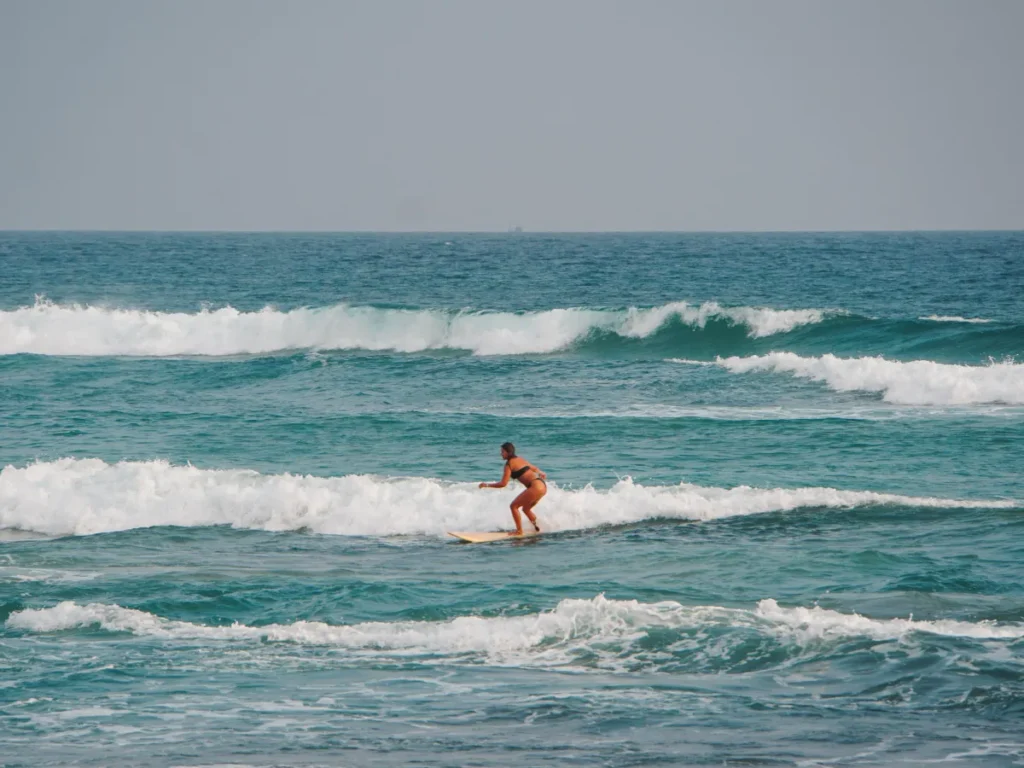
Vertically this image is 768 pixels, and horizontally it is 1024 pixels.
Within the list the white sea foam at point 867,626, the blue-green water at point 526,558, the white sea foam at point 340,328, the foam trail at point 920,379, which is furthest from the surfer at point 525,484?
the white sea foam at point 340,328

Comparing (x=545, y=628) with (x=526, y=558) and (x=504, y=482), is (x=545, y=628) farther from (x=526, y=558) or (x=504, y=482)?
(x=504, y=482)

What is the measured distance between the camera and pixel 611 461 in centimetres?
2123

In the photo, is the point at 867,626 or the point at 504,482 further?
the point at 504,482

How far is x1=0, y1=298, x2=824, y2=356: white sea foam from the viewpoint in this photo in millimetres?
40125

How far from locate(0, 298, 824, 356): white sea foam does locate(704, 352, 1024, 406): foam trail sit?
8.18 m

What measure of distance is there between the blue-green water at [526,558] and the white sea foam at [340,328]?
2683 millimetres

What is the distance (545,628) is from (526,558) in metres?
3.28

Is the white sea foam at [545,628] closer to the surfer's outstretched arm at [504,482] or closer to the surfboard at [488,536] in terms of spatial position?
the surfboard at [488,536]

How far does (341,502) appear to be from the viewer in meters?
18.5

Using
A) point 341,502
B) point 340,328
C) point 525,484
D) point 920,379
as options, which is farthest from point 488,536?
point 340,328

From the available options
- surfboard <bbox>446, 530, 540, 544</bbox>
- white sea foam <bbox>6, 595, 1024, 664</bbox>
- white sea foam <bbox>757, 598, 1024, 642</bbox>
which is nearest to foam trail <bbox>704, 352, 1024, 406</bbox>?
surfboard <bbox>446, 530, 540, 544</bbox>

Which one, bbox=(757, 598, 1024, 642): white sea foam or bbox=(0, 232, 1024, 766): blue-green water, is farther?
bbox=(757, 598, 1024, 642): white sea foam

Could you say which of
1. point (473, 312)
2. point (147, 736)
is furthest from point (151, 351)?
point (147, 736)

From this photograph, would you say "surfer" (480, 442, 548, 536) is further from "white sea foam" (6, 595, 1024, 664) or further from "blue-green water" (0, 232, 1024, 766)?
"white sea foam" (6, 595, 1024, 664)
